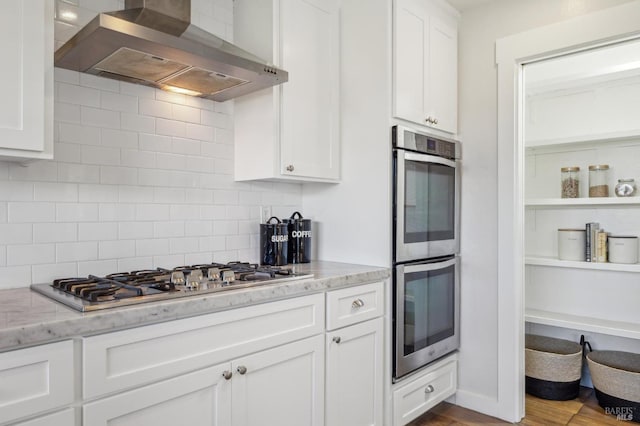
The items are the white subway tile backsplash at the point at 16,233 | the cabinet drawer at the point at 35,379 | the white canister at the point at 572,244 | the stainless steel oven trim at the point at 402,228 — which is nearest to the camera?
the cabinet drawer at the point at 35,379

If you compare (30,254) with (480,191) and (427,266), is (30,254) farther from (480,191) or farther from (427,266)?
(480,191)

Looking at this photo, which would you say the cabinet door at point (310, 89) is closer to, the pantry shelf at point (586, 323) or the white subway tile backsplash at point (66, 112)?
the white subway tile backsplash at point (66, 112)

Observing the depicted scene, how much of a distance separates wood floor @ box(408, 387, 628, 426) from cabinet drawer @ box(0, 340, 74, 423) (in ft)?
6.60

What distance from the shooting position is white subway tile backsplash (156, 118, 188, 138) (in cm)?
208

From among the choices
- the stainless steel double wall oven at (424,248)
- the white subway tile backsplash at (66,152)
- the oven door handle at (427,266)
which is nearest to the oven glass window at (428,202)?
the stainless steel double wall oven at (424,248)

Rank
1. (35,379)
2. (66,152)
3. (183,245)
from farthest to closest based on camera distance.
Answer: (183,245) → (66,152) → (35,379)

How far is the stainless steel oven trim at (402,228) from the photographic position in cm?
225

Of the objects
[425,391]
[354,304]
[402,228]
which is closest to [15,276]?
[354,304]

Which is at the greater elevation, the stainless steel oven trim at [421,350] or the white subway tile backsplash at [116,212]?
the white subway tile backsplash at [116,212]

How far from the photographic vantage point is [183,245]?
2.16 metres

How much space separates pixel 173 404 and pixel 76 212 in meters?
0.94

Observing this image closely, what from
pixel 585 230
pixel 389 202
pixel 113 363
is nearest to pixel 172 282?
pixel 113 363

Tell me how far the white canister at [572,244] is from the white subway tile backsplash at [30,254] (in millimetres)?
3212

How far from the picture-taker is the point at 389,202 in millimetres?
2256
